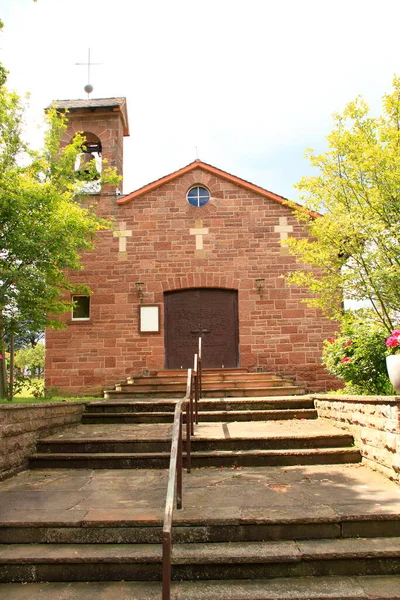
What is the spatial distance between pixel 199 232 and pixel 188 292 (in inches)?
60.7

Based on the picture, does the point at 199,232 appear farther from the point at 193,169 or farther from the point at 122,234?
the point at 122,234

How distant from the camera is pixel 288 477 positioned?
4.84 m

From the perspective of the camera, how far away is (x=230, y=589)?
3191mm

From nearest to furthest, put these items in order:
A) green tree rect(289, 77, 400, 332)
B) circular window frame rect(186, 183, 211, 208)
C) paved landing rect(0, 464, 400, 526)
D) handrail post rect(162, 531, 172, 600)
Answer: handrail post rect(162, 531, 172, 600)
paved landing rect(0, 464, 400, 526)
green tree rect(289, 77, 400, 332)
circular window frame rect(186, 183, 211, 208)

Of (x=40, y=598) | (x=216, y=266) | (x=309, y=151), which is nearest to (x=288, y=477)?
(x=40, y=598)

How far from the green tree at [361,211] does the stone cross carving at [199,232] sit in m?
4.28

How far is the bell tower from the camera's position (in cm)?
1293

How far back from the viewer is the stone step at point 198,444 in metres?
5.62

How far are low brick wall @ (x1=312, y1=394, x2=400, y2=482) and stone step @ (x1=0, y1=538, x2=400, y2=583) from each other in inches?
46.9

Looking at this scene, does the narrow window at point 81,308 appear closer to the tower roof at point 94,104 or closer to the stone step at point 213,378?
the stone step at point 213,378

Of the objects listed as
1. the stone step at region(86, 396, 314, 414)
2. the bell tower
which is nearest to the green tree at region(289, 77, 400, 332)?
the stone step at region(86, 396, 314, 414)

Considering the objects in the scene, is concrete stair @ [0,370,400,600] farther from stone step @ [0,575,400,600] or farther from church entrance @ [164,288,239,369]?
church entrance @ [164,288,239,369]

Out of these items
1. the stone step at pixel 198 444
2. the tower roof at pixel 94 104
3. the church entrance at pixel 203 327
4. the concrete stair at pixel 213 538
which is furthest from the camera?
the tower roof at pixel 94 104

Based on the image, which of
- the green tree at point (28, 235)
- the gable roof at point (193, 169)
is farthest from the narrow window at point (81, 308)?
the gable roof at point (193, 169)
